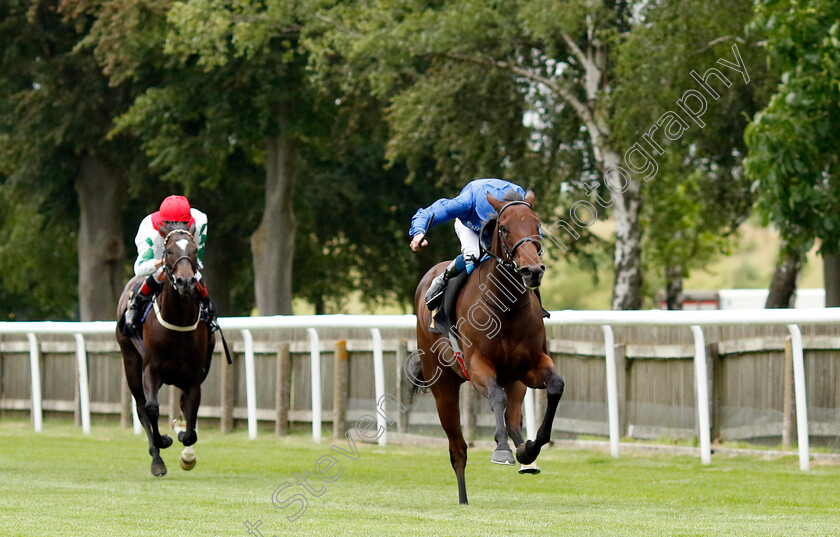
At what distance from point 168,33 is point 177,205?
50.6 ft

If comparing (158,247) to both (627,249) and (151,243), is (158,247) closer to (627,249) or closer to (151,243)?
(151,243)

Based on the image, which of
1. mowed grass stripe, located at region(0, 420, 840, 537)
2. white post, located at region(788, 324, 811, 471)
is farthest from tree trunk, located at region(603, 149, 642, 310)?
white post, located at region(788, 324, 811, 471)

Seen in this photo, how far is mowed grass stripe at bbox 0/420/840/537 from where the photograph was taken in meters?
6.65

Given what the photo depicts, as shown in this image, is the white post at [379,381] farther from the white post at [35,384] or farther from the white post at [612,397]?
the white post at [35,384]

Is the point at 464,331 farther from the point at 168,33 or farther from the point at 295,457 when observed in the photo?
the point at 168,33

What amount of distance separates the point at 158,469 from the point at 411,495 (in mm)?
2176

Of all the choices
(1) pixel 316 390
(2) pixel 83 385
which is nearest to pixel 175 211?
(1) pixel 316 390

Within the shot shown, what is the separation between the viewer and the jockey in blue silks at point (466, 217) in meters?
7.80

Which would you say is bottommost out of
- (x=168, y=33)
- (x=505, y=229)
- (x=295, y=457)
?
(x=295, y=457)

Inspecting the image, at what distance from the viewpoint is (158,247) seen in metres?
9.65

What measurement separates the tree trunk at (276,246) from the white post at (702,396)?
54.1 feet

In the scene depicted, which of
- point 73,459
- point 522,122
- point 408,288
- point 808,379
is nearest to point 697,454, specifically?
point 808,379

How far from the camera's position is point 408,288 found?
111 ft

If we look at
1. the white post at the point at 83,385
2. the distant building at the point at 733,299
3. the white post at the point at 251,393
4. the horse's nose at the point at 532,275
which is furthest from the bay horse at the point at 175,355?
the distant building at the point at 733,299
